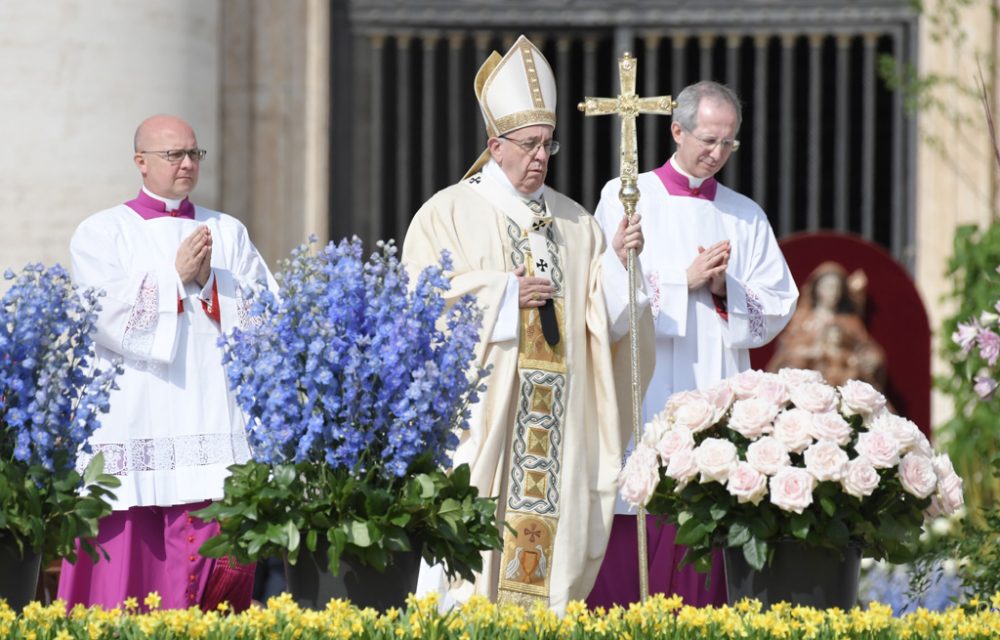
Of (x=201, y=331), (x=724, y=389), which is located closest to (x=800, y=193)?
(x=201, y=331)

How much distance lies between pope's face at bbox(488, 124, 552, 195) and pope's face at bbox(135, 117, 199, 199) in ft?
3.11

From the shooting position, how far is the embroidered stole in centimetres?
645

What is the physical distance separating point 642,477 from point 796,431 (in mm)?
408

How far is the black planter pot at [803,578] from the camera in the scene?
5156 mm

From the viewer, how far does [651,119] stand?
425 inches

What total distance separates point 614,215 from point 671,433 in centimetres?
188

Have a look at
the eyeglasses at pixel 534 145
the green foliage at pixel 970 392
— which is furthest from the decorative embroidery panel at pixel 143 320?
the green foliage at pixel 970 392

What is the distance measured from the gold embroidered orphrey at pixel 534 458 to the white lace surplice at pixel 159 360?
0.87 m

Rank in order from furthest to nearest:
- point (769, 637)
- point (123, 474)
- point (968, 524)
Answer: point (123, 474) → point (968, 524) → point (769, 637)

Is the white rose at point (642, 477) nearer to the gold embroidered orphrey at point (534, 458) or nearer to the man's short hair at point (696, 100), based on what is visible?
the gold embroidered orphrey at point (534, 458)

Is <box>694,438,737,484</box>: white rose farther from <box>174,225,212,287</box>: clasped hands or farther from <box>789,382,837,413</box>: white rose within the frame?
<box>174,225,212,287</box>: clasped hands

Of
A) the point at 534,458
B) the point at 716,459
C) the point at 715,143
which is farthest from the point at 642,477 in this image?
the point at 715,143

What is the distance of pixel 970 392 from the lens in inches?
345

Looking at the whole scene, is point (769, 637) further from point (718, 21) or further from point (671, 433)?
point (718, 21)
